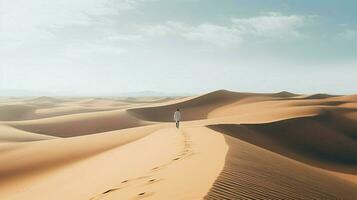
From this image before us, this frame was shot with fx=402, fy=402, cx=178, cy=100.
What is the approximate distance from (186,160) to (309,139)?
18967 mm

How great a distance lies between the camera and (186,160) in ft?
31.4

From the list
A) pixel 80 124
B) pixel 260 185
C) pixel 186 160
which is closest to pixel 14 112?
pixel 80 124

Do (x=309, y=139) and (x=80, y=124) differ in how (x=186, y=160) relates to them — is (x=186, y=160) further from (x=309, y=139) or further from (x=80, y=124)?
(x=80, y=124)

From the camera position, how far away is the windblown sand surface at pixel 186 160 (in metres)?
7.05

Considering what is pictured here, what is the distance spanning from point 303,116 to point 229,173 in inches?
979

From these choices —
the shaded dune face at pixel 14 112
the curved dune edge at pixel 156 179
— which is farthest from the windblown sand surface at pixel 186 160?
the shaded dune face at pixel 14 112

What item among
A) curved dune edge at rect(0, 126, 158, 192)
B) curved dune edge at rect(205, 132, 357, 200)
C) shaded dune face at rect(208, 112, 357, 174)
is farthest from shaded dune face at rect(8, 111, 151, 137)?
curved dune edge at rect(205, 132, 357, 200)

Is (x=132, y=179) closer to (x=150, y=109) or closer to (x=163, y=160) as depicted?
(x=163, y=160)

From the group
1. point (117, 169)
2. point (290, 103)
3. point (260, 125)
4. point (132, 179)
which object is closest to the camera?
point (132, 179)

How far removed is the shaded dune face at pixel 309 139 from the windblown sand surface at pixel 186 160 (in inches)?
3.0

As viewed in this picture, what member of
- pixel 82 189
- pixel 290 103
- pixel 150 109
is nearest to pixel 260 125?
pixel 82 189

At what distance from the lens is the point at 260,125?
2642 cm

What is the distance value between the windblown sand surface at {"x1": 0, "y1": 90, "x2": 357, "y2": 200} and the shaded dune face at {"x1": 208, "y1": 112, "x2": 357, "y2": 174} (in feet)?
0.25

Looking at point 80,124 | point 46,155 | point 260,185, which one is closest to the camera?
A: point 260,185
